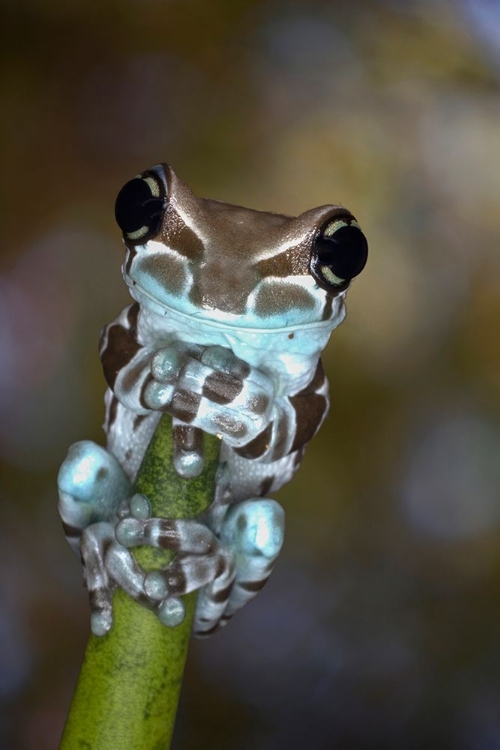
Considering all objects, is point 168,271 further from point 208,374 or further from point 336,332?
point 336,332

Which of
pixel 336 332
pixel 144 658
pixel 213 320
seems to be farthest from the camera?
pixel 336 332

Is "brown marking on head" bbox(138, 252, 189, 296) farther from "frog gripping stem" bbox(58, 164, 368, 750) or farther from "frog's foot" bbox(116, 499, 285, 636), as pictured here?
"frog's foot" bbox(116, 499, 285, 636)

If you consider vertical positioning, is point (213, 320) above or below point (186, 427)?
above

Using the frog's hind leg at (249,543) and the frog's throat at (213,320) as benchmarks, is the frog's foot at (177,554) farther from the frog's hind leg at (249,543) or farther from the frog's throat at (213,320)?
the frog's throat at (213,320)

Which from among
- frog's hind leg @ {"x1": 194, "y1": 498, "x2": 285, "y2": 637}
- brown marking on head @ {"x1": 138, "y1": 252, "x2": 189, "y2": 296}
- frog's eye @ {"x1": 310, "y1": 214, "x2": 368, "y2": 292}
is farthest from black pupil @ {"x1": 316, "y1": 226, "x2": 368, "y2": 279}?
frog's hind leg @ {"x1": 194, "y1": 498, "x2": 285, "y2": 637}

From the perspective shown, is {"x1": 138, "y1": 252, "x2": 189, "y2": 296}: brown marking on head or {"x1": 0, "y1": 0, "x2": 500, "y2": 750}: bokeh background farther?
{"x1": 0, "y1": 0, "x2": 500, "y2": 750}: bokeh background

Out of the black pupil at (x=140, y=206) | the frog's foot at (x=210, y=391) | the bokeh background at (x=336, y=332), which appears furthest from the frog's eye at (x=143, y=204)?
the bokeh background at (x=336, y=332)

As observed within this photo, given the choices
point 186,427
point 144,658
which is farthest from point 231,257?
point 144,658
